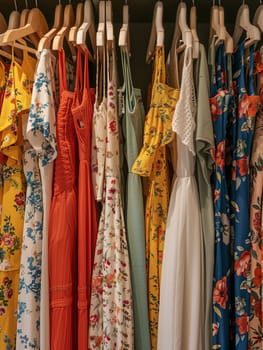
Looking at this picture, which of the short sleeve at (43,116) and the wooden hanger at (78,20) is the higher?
the wooden hanger at (78,20)

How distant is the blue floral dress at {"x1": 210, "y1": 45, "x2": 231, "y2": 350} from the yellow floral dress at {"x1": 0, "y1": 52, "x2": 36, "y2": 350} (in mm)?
471

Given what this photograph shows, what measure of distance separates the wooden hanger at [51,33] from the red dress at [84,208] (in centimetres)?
9

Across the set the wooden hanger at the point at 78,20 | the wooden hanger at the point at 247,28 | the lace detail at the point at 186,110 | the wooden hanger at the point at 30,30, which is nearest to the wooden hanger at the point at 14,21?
the wooden hanger at the point at 30,30

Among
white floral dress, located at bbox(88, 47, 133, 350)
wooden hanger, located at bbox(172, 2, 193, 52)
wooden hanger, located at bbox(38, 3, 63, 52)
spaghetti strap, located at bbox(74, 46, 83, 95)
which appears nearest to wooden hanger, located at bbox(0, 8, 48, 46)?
wooden hanger, located at bbox(38, 3, 63, 52)

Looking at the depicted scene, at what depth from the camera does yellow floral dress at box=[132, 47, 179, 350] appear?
0.86 meters

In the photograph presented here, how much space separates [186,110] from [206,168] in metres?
0.15

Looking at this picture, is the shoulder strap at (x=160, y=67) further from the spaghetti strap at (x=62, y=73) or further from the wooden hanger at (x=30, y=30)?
the wooden hanger at (x=30, y=30)

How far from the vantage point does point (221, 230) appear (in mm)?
849

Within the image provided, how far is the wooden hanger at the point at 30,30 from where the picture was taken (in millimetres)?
891

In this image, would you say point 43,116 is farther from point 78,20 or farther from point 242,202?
point 242,202

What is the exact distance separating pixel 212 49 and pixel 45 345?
83 centimetres

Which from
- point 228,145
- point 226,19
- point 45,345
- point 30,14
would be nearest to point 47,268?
point 45,345

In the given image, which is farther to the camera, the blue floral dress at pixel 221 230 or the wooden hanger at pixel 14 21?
the wooden hanger at pixel 14 21

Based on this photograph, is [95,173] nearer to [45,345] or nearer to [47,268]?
[47,268]
